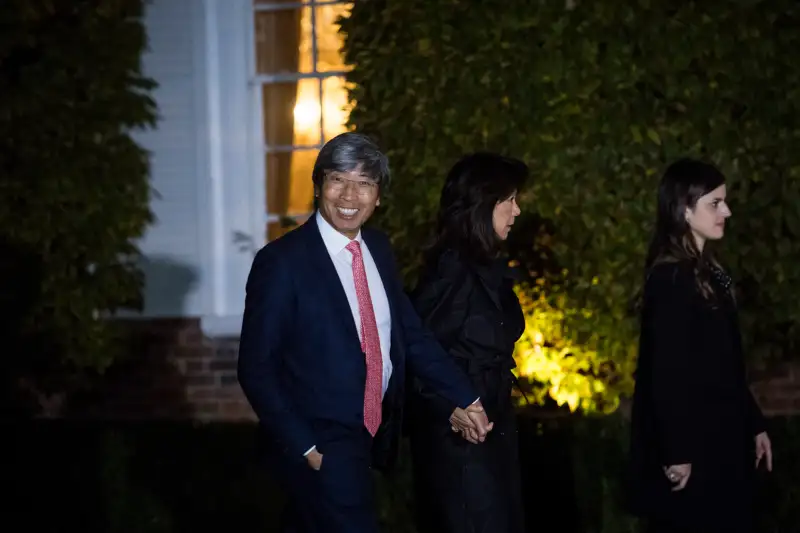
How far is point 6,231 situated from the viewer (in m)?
7.50

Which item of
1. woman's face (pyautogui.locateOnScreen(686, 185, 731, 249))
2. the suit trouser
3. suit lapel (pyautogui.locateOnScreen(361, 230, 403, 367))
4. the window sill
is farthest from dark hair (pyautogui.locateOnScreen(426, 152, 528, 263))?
the window sill

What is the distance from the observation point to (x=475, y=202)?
4.65m

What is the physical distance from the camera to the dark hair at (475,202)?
15.2 ft

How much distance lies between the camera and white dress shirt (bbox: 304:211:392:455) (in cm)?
413

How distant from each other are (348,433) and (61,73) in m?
4.27

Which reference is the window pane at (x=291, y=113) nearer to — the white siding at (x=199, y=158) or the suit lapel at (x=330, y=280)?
the white siding at (x=199, y=158)

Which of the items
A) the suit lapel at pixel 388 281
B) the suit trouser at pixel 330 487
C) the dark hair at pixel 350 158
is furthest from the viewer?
the suit lapel at pixel 388 281

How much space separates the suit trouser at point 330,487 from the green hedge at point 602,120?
2741 mm

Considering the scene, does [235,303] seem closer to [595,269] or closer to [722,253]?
[595,269]

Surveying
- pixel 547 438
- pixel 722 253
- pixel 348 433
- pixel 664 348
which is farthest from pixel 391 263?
pixel 722 253

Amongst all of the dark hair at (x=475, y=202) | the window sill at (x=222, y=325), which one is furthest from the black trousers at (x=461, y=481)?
the window sill at (x=222, y=325)

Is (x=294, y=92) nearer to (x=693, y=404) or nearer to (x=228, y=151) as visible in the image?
(x=228, y=151)

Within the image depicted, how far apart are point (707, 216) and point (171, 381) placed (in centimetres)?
446

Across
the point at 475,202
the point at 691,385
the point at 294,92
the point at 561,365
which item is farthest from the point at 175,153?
the point at 691,385
